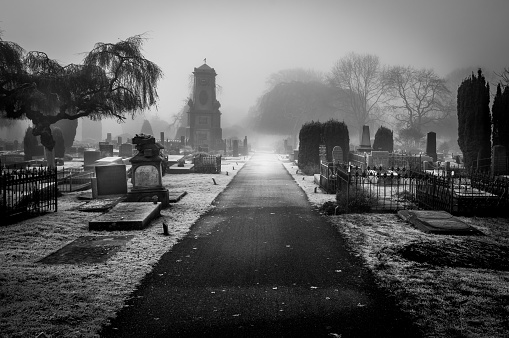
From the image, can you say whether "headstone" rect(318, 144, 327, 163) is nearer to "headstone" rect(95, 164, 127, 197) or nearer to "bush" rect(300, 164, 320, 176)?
"bush" rect(300, 164, 320, 176)

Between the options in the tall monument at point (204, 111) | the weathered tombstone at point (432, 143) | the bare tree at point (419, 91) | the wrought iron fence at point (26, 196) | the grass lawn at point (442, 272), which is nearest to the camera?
the grass lawn at point (442, 272)

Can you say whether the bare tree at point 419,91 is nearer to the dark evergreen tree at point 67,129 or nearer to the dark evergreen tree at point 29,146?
the dark evergreen tree at point 67,129

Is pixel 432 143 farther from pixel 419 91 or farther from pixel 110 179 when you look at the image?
pixel 110 179

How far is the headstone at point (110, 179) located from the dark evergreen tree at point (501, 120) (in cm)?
2097

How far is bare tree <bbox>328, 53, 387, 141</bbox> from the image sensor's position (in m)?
57.6

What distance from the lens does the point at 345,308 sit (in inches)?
189

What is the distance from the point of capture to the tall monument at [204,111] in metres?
54.8

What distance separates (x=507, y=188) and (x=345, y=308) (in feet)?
28.7

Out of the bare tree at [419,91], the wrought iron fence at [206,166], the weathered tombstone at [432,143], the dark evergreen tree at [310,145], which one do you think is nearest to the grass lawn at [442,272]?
the wrought iron fence at [206,166]

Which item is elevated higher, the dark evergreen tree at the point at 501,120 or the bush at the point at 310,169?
the dark evergreen tree at the point at 501,120

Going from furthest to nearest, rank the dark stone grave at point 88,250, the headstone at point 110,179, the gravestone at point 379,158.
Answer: the gravestone at point 379,158 < the headstone at point 110,179 < the dark stone grave at point 88,250

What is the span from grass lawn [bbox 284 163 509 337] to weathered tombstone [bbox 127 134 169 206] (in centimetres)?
543

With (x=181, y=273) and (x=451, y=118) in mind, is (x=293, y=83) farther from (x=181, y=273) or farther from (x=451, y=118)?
(x=181, y=273)

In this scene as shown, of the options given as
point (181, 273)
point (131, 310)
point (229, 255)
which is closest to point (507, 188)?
point (229, 255)
